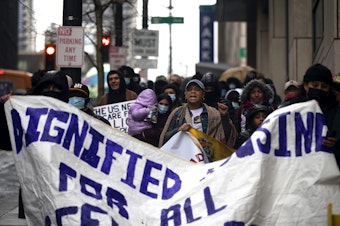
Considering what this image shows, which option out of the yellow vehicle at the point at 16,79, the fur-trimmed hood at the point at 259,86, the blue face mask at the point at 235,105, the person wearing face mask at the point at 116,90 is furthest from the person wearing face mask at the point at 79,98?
the yellow vehicle at the point at 16,79

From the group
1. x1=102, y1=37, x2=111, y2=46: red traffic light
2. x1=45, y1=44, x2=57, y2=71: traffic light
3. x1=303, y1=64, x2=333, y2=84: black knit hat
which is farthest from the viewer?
x1=102, y1=37, x2=111, y2=46: red traffic light

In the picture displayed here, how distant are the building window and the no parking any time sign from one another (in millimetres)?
5051

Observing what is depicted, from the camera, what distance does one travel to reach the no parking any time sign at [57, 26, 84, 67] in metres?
14.3

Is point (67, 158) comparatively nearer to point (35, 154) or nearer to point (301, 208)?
point (35, 154)

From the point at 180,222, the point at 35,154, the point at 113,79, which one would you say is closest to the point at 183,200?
the point at 180,222

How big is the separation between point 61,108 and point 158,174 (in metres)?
0.94

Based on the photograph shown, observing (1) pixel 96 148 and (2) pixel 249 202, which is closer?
(2) pixel 249 202

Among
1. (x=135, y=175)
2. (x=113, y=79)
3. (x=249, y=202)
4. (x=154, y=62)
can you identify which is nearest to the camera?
(x=249, y=202)

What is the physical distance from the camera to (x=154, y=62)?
27.3 metres

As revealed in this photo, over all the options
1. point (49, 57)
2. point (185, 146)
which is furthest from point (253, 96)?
point (49, 57)

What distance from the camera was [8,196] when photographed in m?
16.0

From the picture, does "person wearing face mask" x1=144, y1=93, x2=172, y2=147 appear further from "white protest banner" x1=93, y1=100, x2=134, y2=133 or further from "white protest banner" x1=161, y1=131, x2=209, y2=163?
"white protest banner" x1=161, y1=131, x2=209, y2=163

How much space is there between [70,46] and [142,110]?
196cm

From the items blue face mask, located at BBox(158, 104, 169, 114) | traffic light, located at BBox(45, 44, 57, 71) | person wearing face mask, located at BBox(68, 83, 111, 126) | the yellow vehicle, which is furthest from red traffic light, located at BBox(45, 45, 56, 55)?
the yellow vehicle
